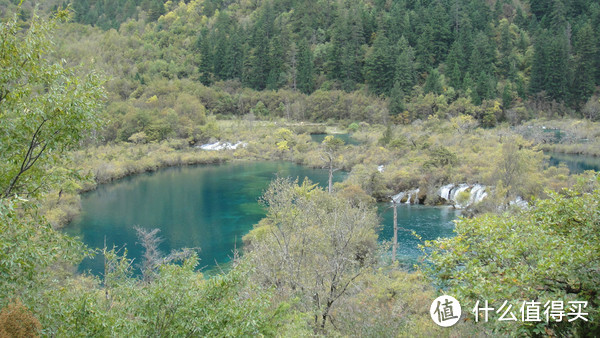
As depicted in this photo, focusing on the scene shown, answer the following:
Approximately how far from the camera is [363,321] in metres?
10.8

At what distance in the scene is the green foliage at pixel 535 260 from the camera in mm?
5961

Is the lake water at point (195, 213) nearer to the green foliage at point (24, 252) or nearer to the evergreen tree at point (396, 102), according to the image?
the green foliage at point (24, 252)

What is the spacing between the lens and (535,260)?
6.99 metres

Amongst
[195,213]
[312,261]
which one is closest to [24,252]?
[312,261]

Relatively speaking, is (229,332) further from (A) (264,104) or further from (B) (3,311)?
(A) (264,104)

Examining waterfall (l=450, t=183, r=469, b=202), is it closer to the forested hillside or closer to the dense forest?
the dense forest

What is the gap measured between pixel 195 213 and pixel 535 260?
27564mm

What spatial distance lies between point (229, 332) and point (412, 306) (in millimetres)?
8006

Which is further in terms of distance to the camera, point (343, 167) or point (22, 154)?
point (343, 167)

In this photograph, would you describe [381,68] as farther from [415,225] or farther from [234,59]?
[415,225]

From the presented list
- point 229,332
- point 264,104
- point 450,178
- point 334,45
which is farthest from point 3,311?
point 334,45

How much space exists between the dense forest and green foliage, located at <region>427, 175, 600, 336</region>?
43mm

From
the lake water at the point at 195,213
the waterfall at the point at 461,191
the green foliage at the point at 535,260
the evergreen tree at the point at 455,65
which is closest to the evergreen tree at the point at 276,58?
the evergreen tree at the point at 455,65

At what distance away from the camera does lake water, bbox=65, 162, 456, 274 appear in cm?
2519
